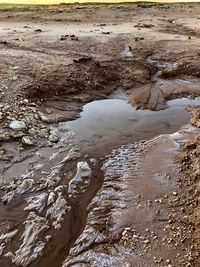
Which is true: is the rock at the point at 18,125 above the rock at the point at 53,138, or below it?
above

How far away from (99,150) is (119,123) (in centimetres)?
111

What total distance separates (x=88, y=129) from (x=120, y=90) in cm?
199

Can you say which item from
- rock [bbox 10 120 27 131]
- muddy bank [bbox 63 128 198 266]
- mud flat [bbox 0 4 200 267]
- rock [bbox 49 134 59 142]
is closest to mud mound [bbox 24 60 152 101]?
mud flat [bbox 0 4 200 267]

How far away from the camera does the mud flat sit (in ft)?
13.0

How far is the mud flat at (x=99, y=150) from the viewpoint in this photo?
3.97 m

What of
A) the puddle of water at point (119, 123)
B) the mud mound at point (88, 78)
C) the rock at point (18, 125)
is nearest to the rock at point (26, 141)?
the rock at point (18, 125)

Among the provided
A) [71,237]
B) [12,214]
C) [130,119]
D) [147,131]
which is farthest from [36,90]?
[71,237]

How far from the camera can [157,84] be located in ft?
27.6

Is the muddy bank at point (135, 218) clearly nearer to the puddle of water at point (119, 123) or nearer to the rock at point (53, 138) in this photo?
the puddle of water at point (119, 123)

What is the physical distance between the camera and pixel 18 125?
616 cm

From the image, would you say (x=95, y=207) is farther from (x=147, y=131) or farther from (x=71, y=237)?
(x=147, y=131)

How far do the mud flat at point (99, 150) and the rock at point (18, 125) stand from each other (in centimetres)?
2

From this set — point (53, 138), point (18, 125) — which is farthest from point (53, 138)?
point (18, 125)

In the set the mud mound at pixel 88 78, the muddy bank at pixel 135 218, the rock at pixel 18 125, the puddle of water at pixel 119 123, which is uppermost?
the mud mound at pixel 88 78
